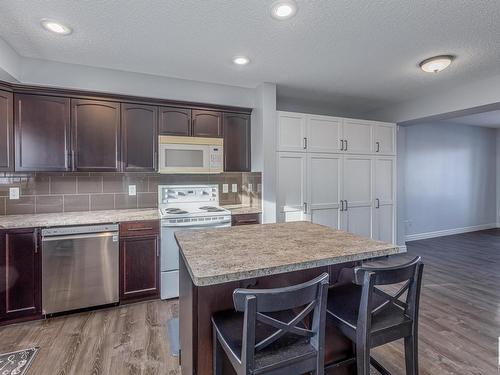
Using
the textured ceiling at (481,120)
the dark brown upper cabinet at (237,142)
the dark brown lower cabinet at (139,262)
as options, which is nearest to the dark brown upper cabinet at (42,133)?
the dark brown lower cabinet at (139,262)

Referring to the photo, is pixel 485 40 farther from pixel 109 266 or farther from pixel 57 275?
pixel 57 275

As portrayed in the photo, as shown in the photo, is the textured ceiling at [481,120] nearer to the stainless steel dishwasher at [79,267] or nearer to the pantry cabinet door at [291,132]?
the pantry cabinet door at [291,132]

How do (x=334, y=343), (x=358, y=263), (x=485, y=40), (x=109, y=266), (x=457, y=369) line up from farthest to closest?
(x=109, y=266) < (x=485, y=40) < (x=457, y=369) < (x=358, y=263) < (x=334, y=343)

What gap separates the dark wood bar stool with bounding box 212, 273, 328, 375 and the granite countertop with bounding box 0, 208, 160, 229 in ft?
6.43

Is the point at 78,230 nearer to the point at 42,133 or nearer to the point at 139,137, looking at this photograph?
the point at 42,133

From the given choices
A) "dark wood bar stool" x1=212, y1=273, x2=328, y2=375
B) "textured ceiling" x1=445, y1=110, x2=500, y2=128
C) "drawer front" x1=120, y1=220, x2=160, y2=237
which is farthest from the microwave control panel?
"textured ceiling" x1=445, y1=110, x2=500, y2=128

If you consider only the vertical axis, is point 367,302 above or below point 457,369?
above

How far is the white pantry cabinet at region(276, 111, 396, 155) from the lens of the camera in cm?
357

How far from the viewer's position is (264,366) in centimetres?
103

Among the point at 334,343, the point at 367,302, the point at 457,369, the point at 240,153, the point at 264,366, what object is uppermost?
the point at 240,153

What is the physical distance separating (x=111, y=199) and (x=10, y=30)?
180cm

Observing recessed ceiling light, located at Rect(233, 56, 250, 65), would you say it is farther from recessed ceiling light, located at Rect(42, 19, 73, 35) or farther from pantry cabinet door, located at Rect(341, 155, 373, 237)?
pantry cabinet door, located at Rect(341, 155, 373, 237)

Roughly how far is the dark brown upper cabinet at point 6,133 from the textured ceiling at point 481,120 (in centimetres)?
689

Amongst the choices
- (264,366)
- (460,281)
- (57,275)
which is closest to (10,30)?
(57,275)
